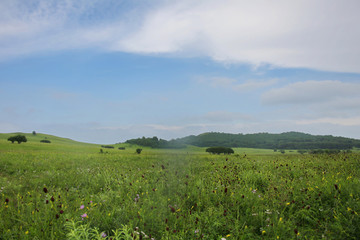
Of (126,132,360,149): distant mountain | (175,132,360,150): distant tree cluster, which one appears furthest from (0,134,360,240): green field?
(175,132,360,150): distant tree cluster

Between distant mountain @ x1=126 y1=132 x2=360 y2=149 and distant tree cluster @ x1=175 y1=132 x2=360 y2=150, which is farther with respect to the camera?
distant tree cluster @ x1=175 y1=132 x2=360 y2=150

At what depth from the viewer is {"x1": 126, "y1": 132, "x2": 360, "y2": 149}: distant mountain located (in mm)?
19359

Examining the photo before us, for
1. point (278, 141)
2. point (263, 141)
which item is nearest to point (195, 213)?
point (263, 141)

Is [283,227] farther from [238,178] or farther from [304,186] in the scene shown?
[238,178]

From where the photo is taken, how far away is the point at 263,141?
88000mm

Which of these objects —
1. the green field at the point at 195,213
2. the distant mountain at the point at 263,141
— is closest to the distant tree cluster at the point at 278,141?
the distant mountain at the point at 263,141

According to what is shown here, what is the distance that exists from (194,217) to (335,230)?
296 cm

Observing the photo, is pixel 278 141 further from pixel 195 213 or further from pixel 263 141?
pixel 195 213

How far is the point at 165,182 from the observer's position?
24.6ft

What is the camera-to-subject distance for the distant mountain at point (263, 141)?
19.4 metres

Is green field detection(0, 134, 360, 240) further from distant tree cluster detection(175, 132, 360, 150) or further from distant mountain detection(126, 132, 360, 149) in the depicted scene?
distant tree cluster detection(175, 132, 360, 150)

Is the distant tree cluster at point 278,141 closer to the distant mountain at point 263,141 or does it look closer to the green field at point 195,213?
the distant mountain at point 263,141

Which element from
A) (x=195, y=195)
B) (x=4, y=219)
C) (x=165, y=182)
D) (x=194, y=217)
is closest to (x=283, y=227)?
(x=194, y=217)

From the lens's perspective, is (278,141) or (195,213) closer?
(195,213)
